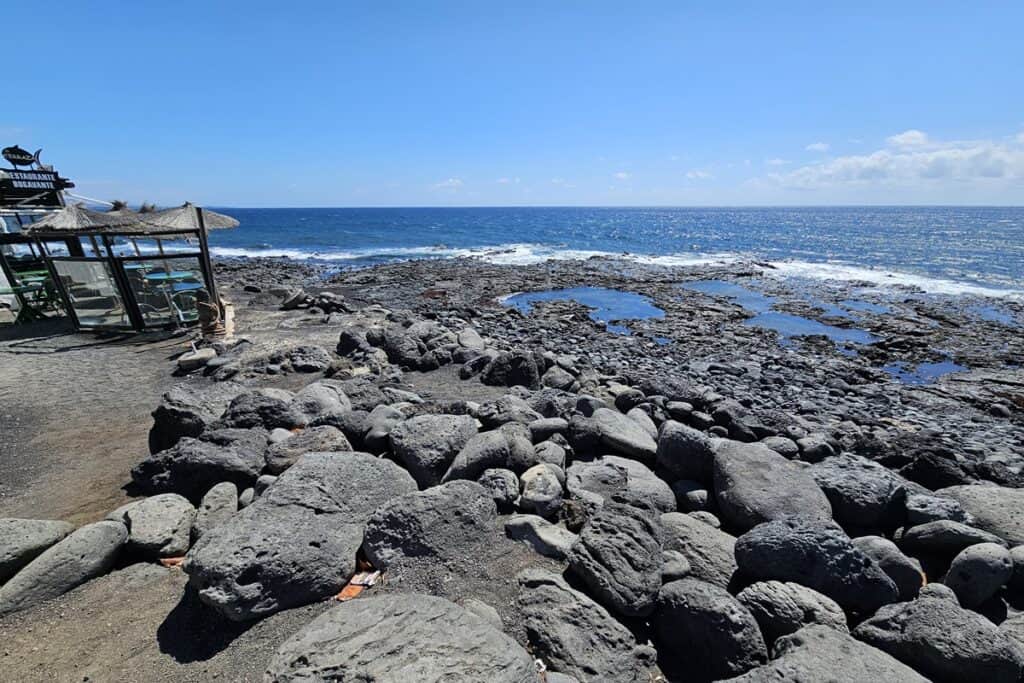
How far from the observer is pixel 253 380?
8.99m

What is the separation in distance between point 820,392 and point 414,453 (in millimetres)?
11044

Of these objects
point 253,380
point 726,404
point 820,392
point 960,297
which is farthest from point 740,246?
point 253,380

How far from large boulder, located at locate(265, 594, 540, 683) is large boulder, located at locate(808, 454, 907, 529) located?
12.7 ft

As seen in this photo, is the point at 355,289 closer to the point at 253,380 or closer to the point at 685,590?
the point at 253,380

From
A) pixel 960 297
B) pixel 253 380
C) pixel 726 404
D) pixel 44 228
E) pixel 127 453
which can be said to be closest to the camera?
pixel 127 453

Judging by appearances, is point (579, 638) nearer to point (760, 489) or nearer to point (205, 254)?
point (760, 489)

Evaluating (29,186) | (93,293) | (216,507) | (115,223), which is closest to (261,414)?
(216,507)

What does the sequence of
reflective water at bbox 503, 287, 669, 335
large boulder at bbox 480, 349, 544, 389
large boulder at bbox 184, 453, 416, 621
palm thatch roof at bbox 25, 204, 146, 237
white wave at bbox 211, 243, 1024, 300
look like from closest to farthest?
A: 1. large boulder at bbox 184, 453, 416, 621
2. large boulder at bbox 480, 349, 544, 389
3. palm thatch roof at bbox 25, 204, 146, 237
4. reflective water at bbox 503, 287, 669, 335
5. white wave at bbox 211, 243, 1024, 300

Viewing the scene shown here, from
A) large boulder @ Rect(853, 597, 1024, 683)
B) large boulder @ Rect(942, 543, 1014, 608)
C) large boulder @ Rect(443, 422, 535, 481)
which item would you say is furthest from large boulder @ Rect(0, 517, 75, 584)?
large boulder @ Rect(942, 543, 1014, 608)

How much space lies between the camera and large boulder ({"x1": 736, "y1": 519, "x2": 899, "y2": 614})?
3.50m

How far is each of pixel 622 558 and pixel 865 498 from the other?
2.94 meters

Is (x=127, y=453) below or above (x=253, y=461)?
below

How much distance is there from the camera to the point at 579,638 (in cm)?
314

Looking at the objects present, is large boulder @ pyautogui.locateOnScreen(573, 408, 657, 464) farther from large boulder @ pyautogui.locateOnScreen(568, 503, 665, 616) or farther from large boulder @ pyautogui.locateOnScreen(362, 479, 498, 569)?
large boulder @ pyautogui.locateOnScreen(362, 479, 498, 569)
